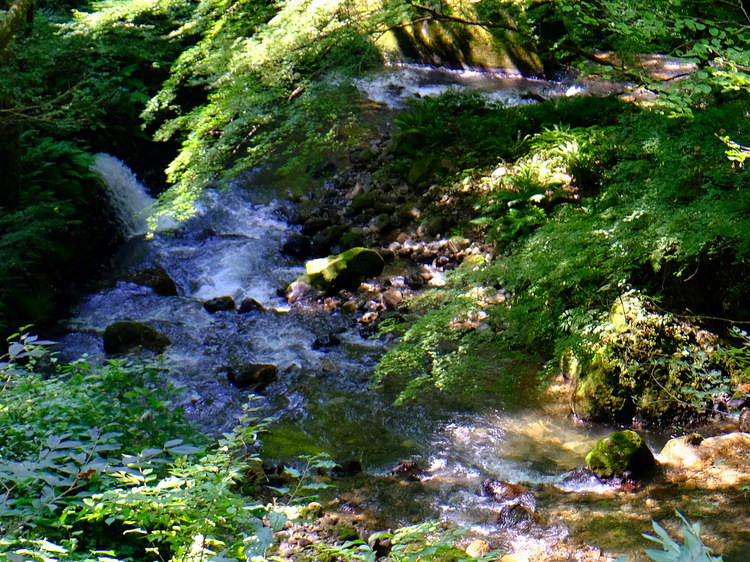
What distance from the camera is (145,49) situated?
24.7 feet

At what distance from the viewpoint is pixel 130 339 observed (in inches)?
303

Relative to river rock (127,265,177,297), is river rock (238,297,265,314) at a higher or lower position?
lower

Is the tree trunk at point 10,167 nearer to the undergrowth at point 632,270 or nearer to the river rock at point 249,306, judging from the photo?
the river rock at point 249,306

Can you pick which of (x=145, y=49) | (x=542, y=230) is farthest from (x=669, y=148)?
(x=145, y=49)

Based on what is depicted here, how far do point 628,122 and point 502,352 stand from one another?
2.83m

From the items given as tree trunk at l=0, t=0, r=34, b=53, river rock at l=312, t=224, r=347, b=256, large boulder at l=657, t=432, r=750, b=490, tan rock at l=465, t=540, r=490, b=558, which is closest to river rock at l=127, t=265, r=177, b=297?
river rock at l=312, t=224, r=347, b=256

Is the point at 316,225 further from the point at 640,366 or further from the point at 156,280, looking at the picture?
the point at 640,366

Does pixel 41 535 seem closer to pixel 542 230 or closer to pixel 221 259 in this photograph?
pixel 542 230

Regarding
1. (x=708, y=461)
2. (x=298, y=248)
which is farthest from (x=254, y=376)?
(x=708, y=461)

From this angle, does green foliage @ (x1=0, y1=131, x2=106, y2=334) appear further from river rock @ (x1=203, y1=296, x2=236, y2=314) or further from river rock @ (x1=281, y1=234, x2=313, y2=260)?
river rock @ (x1=281, y1=234, x2=313, y2=260)

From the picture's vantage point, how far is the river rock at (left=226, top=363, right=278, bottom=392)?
6.93m

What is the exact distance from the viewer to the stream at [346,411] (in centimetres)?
438

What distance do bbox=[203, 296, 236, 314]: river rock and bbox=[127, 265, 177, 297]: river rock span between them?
2.61ft

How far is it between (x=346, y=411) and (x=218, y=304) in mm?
3085
